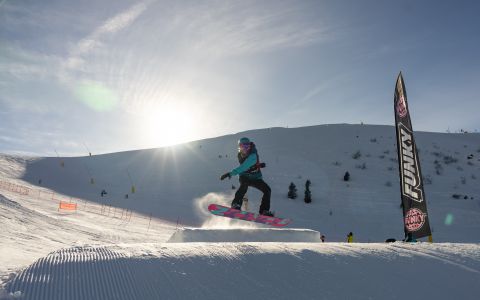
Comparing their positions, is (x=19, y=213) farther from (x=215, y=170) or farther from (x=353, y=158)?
(x=353, y=158)

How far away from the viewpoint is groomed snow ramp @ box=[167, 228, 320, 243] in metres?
8.62

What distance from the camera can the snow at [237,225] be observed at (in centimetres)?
337

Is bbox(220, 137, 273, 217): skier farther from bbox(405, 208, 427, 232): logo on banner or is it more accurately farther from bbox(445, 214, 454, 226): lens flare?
bbox(445, 214, 454, 226): lens flare

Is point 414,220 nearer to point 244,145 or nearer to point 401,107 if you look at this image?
point 401,107

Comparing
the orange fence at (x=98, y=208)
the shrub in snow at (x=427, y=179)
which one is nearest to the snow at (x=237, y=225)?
the orange fence at (x=98, y=208)

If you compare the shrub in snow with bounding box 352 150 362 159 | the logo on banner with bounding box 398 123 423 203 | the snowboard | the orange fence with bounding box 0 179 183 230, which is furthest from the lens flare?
the snowboard

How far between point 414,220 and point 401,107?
3.32 meters

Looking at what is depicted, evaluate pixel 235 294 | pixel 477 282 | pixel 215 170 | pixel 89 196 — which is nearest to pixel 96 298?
pixel 235 294

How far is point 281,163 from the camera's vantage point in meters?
38.7

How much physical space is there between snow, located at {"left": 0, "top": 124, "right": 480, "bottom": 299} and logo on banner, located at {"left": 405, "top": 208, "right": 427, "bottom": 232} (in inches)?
108

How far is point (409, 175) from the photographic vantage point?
10.8m

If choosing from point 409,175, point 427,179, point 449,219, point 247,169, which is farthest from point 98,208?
point 427,179

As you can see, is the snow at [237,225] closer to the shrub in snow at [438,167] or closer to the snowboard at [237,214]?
the shrub in snow at [438,167]

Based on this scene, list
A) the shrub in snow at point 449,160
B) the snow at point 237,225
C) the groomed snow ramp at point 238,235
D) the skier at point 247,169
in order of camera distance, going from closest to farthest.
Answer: the snow at point 237,225, the groomed snow ramp at point 238,235, the skier at point 247,169, the shrub in snow at point 449,160
